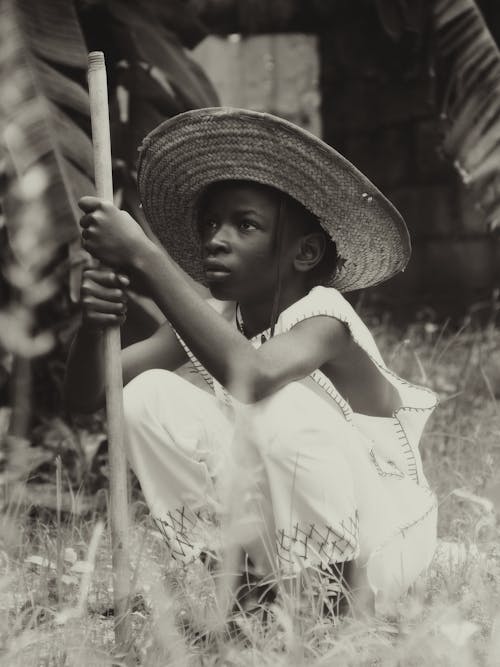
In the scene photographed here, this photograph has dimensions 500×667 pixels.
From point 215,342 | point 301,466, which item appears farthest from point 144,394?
point 301,466

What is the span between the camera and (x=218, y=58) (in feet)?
18.8

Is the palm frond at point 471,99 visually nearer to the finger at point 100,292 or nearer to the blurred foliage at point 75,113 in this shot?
the blurred foliage at point 75,113

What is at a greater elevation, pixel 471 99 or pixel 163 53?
pixel 163 53

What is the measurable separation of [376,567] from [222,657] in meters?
0.52

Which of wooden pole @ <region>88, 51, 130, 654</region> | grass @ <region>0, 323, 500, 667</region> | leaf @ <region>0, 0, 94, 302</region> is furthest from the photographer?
leaf @ <region>0, 0, 94, 302</region>

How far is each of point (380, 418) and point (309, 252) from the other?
378 mm

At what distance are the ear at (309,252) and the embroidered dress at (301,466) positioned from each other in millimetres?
85

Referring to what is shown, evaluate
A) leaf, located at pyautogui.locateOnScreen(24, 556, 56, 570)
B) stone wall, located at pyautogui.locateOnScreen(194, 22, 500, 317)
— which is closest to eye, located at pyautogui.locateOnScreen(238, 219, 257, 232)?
leaf, located at pyautogui.locateOnScreen(24, 556, 56, 570)

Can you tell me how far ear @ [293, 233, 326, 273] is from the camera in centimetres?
230

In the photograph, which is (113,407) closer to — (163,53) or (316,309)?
(316,309)

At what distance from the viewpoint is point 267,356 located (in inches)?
78.7

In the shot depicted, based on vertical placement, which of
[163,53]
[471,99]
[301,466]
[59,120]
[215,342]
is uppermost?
[163,53]

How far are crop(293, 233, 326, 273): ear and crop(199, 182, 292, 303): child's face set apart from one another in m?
0.06

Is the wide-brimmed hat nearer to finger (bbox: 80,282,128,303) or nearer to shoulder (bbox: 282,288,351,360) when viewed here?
shoulder (bbox: 282,288,351,360)
